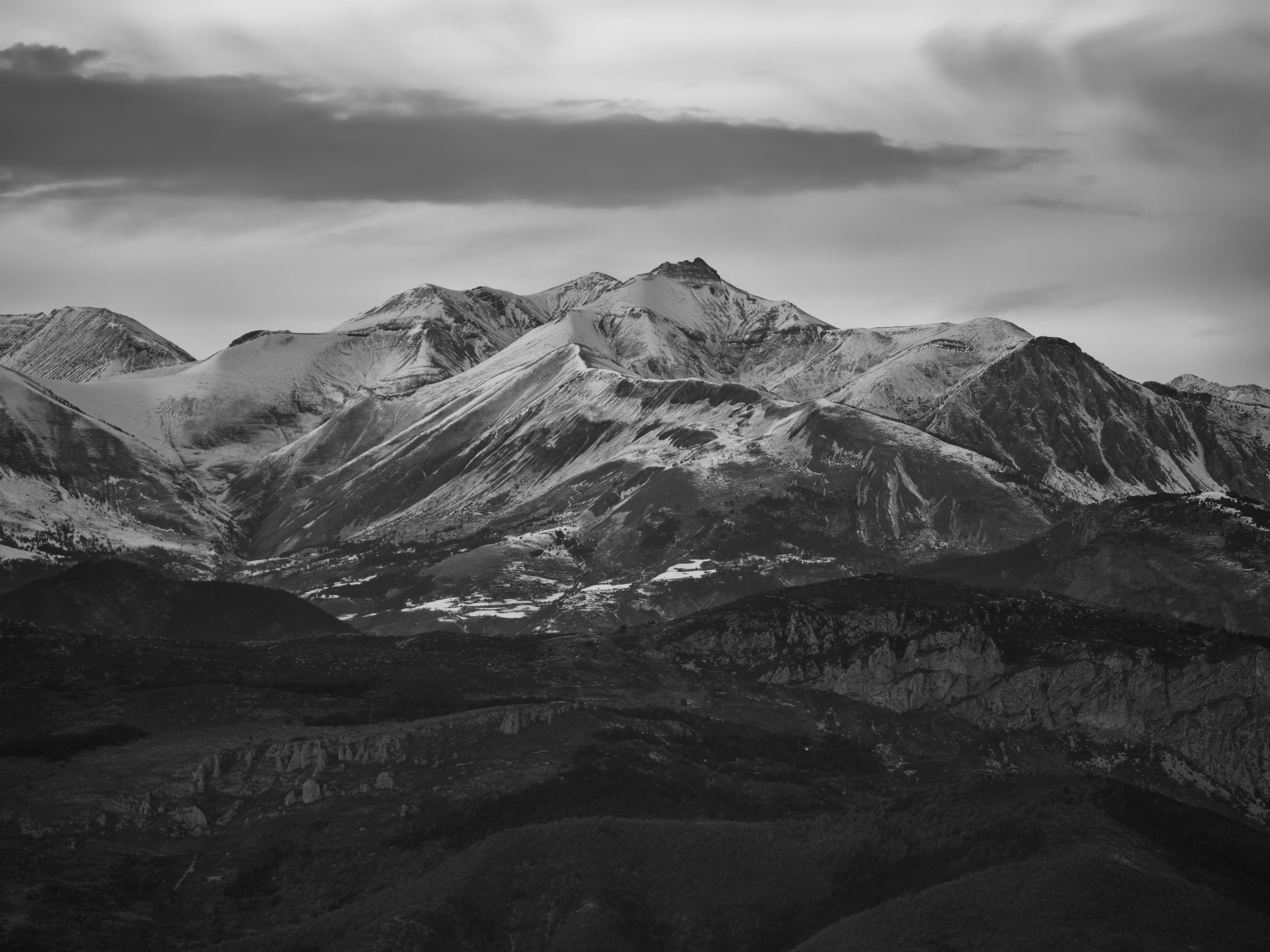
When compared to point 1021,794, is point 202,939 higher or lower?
lower

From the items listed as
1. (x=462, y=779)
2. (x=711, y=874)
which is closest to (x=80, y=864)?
(x=462, y=779)

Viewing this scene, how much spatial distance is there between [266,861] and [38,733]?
44.9 metres

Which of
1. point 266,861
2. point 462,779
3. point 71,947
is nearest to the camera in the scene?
point 71,947

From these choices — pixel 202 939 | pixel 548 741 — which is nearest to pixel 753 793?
pixel 548 741

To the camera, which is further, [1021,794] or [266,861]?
[266,861]

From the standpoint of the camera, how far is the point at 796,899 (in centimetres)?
13550

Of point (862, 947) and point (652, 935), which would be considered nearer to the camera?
point (862, 947)

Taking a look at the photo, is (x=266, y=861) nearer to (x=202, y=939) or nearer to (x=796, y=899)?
(x=202, y=939)

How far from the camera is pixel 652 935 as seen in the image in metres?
132

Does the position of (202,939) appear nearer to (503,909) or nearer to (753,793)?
(503,909)

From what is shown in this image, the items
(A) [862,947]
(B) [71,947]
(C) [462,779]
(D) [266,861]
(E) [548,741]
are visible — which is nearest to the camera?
(A) [862,947]

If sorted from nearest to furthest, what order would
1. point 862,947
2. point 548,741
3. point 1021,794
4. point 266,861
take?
point 862,947, point 1021,794, point 266,861, point 548,741

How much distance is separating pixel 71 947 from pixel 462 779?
4553 cm

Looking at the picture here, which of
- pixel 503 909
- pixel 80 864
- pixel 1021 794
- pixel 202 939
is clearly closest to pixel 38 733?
pixel 80 864
